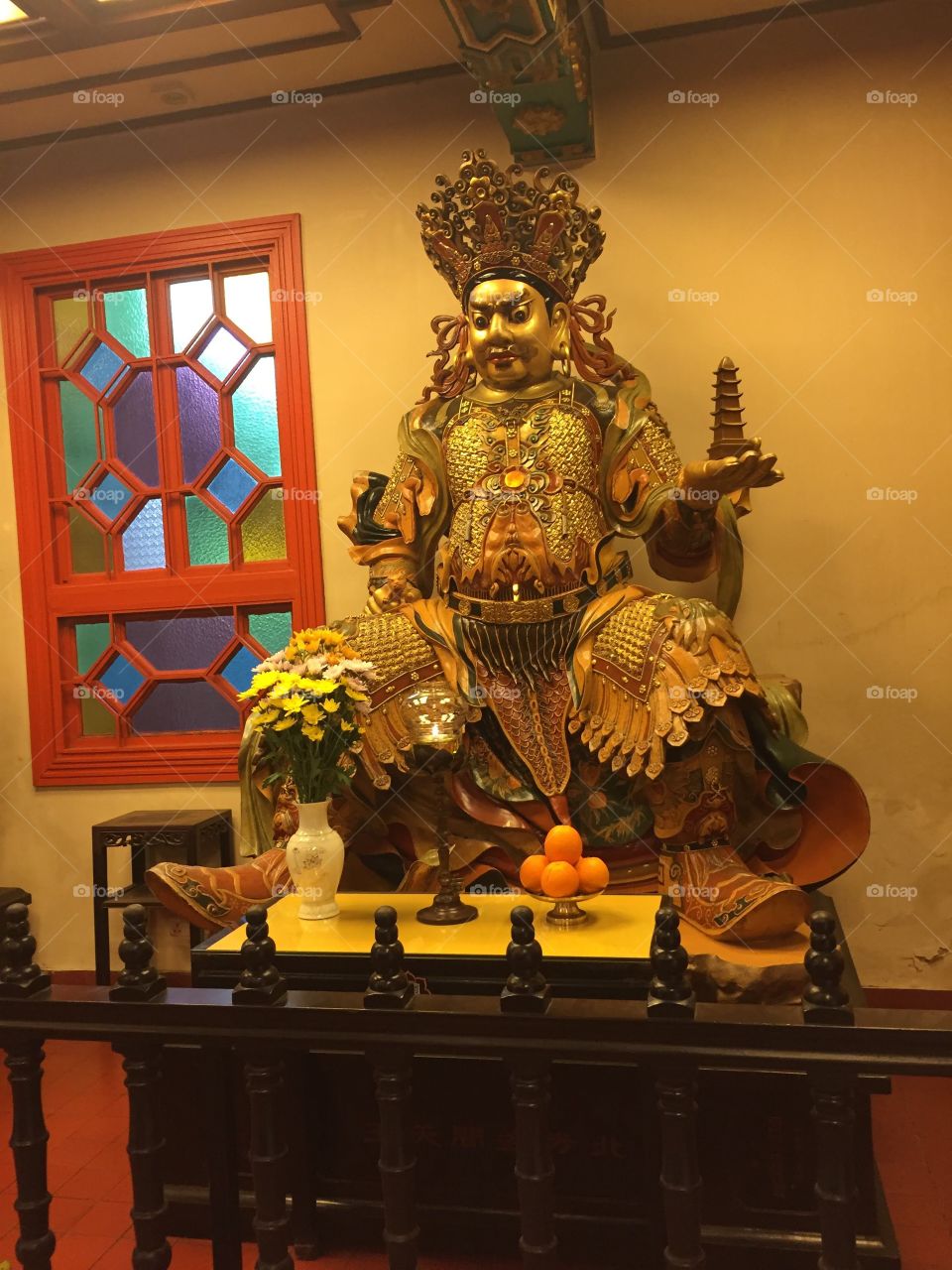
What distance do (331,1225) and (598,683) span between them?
4.81 feet

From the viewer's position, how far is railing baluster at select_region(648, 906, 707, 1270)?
3.80 feet

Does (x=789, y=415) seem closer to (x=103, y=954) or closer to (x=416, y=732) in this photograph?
(x=416, y=732)

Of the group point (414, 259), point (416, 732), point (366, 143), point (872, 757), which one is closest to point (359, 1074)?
point (416, 732)

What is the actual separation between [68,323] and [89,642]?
126cm

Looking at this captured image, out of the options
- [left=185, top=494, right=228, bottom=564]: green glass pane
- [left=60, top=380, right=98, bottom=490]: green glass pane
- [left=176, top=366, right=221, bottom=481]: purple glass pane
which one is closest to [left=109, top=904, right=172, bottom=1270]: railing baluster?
[left=185, top=494, right=228, bottom=564]: green glass pane

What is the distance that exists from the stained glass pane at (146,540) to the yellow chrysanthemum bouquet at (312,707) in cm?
190

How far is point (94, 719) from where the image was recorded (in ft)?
13.6

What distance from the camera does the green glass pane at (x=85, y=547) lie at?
412 centimetres
